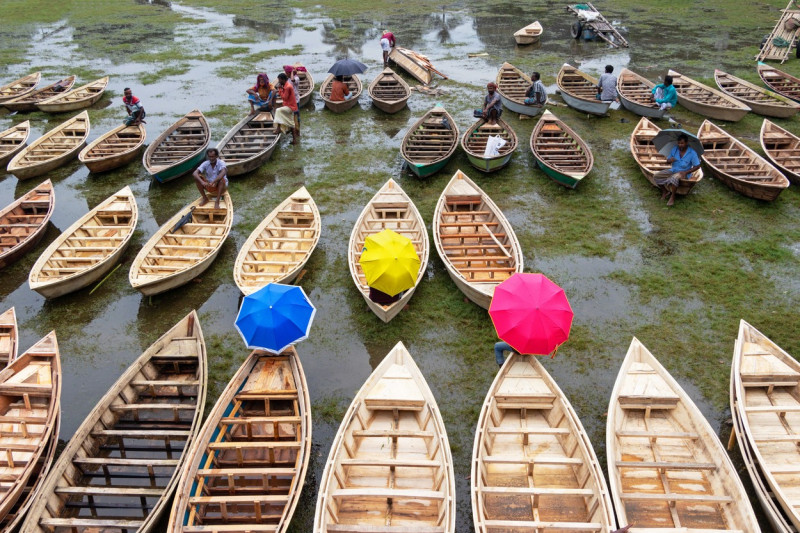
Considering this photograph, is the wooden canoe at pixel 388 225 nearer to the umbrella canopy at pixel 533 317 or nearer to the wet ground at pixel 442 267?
the wet ground at pixel 442 267

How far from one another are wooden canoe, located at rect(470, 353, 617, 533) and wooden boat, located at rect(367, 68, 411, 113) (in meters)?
13.5

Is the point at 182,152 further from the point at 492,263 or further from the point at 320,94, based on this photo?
the point at 492,263

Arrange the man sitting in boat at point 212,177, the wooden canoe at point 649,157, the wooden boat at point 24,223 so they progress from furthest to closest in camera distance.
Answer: the wooden canoe at point 649,157 → the man sitting in boat at point 212,177 → the wooden boat at point 24,223

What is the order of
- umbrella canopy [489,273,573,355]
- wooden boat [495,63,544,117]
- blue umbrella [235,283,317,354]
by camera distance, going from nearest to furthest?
umbrella canopy [489,273,573,355] → blue umbrella [235,283,317,354] → wooden boat [495,63,544,117]

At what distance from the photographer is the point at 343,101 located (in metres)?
18.6

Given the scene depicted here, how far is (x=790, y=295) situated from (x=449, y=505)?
349 inches

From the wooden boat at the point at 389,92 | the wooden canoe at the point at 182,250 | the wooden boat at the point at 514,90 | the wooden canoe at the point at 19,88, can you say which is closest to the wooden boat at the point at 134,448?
the wooden canoe at the point at 182,250

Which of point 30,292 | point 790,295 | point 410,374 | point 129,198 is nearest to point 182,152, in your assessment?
point 129,198

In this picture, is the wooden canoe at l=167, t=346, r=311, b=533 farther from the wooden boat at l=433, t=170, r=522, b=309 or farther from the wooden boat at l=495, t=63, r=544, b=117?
the wooden boat at l=495, t=63, r=544, b=117

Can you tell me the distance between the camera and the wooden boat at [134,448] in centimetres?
610

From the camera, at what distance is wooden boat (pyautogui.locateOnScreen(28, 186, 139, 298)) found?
32.8ft

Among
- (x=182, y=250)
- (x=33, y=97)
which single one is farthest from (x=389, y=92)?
(x=33, y=97)

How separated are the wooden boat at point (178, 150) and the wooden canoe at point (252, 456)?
8544 millimetres

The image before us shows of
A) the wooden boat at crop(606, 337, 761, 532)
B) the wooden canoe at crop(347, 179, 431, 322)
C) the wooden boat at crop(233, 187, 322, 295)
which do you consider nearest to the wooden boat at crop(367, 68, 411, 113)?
the wooden canoe at crop(347, 179, 431, 322)
